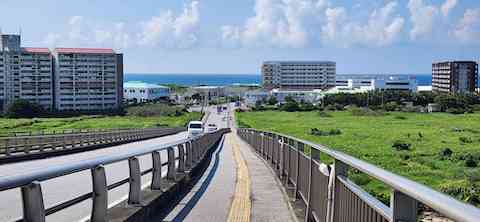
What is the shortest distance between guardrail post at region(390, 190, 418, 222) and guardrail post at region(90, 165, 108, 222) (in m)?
4.62

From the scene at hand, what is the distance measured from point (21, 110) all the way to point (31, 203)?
14551 centimetres

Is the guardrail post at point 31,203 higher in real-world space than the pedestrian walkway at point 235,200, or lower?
higher

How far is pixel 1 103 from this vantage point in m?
162

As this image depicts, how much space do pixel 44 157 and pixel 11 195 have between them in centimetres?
2140

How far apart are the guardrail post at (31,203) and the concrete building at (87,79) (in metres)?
165

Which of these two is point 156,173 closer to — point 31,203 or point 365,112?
point 31,203

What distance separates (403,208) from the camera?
4.44 metres

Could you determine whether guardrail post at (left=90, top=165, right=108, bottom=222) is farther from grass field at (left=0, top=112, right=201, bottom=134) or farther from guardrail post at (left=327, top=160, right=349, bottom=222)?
grass field at (left=0, top=112, right=201, bottom=134)

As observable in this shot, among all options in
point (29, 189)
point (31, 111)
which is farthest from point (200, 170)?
point (31, 111)

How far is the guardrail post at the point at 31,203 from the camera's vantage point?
5.96m

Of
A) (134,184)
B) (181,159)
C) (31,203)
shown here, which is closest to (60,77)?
(181,159)

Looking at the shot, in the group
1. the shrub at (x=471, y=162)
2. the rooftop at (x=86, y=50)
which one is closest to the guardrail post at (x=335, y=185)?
the shrub at (x=471, y=162)

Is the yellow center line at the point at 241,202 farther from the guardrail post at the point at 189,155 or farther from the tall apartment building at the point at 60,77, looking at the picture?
the tall apartment building at the point at 60,77

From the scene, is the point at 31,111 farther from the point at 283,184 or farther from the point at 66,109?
the point at 283,184
